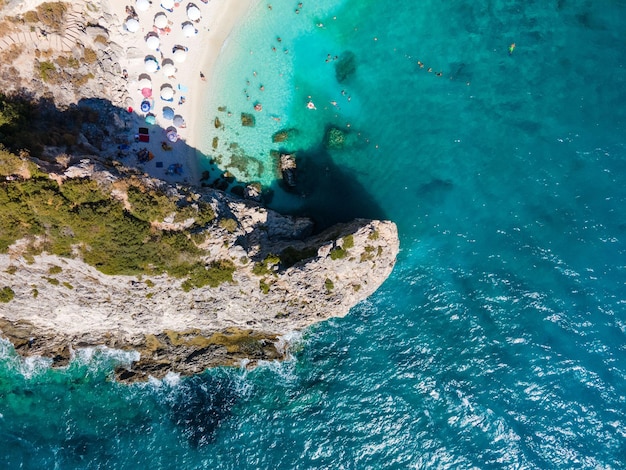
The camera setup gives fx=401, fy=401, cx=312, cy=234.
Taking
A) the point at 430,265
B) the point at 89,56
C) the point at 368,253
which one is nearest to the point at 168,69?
the point at 89,56

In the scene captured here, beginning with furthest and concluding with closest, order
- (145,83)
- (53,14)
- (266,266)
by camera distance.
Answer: (145,83)
(266,266)
(53,14)

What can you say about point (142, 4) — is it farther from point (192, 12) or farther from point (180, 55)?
point (180, 55)

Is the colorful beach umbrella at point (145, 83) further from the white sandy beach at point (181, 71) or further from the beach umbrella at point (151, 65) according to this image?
the beach umbrella at point (151, 65)

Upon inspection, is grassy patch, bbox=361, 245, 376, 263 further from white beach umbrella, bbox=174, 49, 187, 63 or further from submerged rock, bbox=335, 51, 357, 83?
white beach umbrella, bbox=174, 49, 187, 63

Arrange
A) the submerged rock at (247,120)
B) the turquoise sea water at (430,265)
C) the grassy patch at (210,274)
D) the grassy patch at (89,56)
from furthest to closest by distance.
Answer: the submerged rock at (247,120) → the turquoise sea water at (430,265) → the grassy patch at (89,56) → the grassy patch at (210,274)

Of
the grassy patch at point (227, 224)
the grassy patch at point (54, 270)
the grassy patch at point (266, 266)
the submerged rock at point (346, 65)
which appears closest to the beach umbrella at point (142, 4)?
the submerged rock at point (346, 65)
